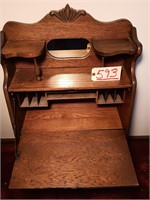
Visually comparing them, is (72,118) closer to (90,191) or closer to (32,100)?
(32,100)

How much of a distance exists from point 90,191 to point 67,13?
104 centimetres

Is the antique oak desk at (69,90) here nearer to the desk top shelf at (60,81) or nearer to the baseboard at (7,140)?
the desk top shelf at (60,81)

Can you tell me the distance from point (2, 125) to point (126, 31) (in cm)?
109

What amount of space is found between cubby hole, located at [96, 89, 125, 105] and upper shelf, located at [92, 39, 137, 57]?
244 millimetres

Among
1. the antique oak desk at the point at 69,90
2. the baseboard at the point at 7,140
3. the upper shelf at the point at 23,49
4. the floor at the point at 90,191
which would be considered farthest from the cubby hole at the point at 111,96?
the baseboard at the point at 7,140

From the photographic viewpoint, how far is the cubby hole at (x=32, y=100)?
41.0 inches

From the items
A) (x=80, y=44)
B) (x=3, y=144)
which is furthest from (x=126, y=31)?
(x=3, y=144)

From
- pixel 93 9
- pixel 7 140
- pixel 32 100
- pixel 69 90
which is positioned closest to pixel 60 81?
pixel 69 90

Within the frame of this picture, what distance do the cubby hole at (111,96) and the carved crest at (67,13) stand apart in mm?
384

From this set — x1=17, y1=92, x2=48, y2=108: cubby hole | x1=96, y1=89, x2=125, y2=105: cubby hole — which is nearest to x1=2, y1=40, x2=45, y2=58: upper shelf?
x1=17, y1=92, x2=48, y2=108: cubby hole

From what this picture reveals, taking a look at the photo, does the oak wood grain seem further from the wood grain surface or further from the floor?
the floor

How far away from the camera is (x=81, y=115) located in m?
1.17

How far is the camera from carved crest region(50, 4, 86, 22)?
878 mm

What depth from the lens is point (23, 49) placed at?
0.86 metres
